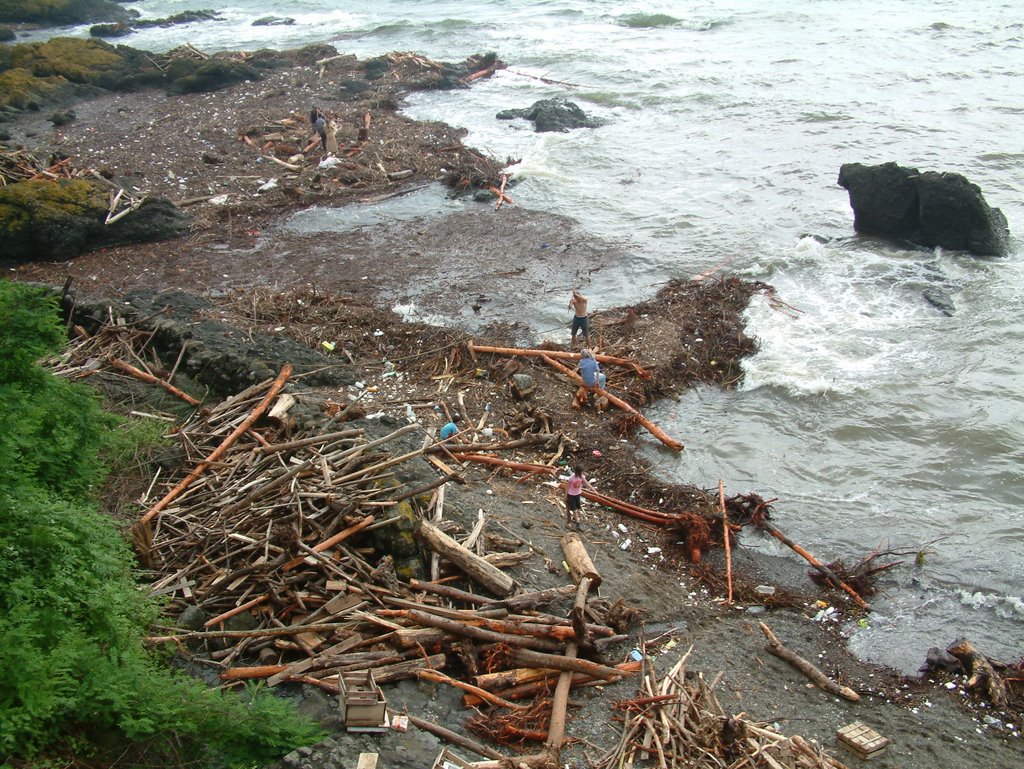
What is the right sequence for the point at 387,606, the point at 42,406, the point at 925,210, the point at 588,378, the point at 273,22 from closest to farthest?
1. the point at 387,606
2. the point at 42,406
3. the point at 588,378
4. the point at 925,210
5. the point at 273,22

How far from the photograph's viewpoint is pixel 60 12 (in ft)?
147

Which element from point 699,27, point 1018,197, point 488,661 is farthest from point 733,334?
point 699,27

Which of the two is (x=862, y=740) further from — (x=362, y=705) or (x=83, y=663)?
(x=83, y=663)

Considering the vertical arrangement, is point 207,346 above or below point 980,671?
above

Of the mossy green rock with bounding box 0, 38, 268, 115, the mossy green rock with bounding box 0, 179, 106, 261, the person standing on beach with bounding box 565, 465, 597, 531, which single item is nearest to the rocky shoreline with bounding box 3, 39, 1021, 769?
A: the person standing on beach with bounding box 565, 465, 597, 531

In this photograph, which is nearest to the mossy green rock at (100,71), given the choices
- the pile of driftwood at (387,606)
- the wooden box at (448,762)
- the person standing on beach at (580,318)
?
the person standing on beach at (580,318)

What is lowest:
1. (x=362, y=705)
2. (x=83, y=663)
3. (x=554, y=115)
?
A: (x=362, y=705)

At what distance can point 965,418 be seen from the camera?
1150 cm

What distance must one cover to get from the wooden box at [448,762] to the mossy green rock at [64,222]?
14823 millimetres

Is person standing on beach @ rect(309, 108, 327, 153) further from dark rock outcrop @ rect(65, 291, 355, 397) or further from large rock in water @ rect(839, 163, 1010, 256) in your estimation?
large rock in water @ rect(839, 163, 1010, 256)

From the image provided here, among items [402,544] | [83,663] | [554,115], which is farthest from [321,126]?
[83,663]

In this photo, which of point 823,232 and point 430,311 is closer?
point 430,311

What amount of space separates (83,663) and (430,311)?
975 centimetres

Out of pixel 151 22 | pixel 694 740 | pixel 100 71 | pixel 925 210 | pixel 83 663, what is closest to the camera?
pixel 83 663
